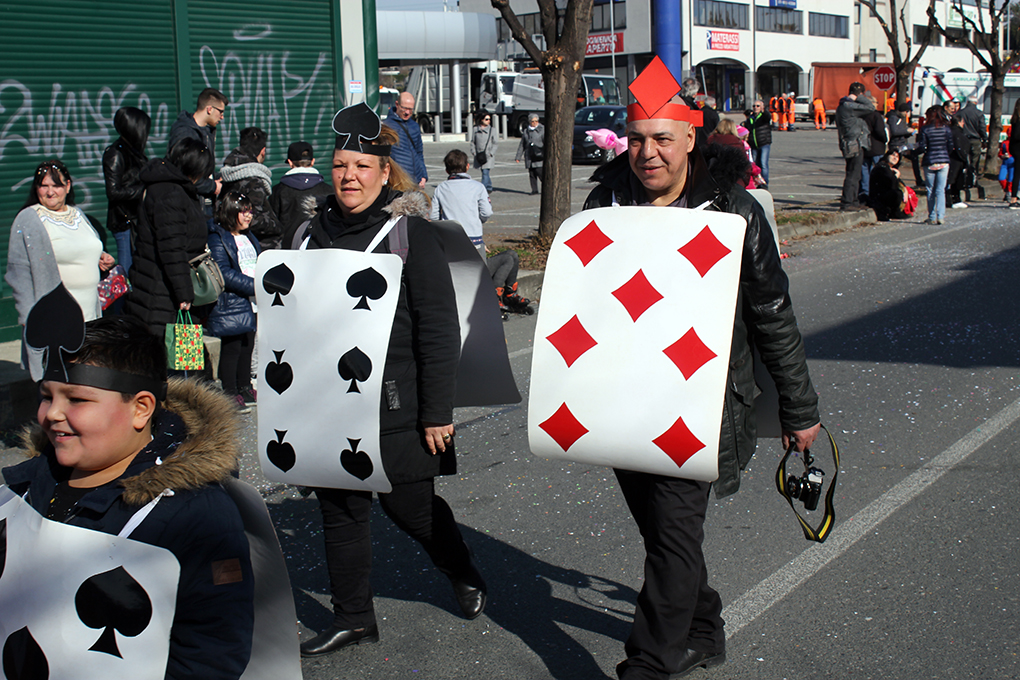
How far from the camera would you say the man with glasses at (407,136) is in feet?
36.1

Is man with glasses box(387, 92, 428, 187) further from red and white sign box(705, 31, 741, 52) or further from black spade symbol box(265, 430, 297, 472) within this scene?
red and white sign box(705, 31, 741, 52)

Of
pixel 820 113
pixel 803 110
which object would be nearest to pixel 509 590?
pixel 820 113

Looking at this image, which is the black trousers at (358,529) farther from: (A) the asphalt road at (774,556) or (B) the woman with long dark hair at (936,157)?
(B) the woman with long dark hair at (936,157)

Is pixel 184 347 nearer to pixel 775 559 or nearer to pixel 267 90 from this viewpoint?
pixel 775 559

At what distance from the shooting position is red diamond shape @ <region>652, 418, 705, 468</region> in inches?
110

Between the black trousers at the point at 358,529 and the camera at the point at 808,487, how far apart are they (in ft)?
3.79

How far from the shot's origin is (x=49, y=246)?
5672 millimetres

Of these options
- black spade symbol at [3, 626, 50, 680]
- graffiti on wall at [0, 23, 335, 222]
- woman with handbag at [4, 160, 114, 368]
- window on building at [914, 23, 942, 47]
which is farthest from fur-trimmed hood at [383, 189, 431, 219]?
window on building at [914, 23, 942, 47]

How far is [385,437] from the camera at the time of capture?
125 inches

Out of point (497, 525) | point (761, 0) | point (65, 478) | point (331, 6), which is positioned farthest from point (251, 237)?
point (761, 0)

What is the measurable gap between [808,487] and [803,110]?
169 feet

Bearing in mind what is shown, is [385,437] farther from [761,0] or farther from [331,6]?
[761,0]

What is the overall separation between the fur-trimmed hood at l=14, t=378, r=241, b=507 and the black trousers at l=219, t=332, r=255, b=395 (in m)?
4.28

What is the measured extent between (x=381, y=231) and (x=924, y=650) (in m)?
2.26
